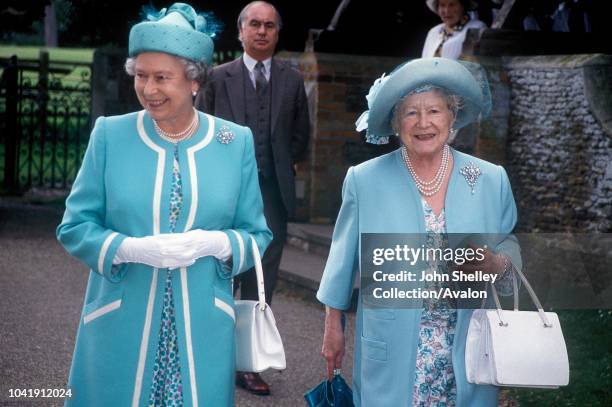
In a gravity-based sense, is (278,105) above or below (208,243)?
above

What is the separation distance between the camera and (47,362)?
662 centimetres

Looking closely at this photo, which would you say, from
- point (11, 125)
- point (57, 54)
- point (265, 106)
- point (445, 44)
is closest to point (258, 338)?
point (265, 106)

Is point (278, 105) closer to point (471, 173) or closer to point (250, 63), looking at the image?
point (250, 63)

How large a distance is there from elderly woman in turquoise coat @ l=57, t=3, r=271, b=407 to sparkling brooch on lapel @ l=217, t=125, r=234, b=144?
73 millimetres

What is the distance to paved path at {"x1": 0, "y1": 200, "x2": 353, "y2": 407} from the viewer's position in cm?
629

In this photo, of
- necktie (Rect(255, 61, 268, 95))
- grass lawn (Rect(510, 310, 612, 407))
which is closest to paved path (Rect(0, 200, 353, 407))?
grass lawn (Rect(510, 310, 612, 407))

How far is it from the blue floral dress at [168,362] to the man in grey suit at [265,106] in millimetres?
2588

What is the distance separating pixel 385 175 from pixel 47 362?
3.49 meters

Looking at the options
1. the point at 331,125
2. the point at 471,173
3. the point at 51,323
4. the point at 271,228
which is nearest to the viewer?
the point at 471,173

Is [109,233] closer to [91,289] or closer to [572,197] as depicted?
[91,289]

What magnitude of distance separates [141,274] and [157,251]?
0.19m

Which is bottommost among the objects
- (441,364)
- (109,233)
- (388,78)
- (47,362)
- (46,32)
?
(47,362)

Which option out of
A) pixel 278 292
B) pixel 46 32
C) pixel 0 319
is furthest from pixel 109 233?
pixel 46 32

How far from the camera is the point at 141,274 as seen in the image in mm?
3662
